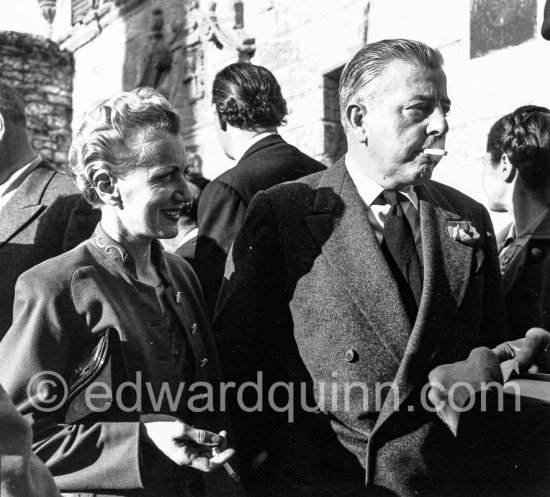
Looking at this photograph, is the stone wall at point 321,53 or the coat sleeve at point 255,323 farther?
the stone wall at point 321,53

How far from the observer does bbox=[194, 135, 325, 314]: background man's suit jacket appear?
154 inches

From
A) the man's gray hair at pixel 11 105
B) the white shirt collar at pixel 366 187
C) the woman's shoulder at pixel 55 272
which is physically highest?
the man's gray hair at pixel 11 105

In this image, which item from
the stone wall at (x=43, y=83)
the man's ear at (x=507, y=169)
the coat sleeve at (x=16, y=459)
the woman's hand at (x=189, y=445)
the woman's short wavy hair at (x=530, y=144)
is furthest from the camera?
the stone wall at (x=43, y=83)

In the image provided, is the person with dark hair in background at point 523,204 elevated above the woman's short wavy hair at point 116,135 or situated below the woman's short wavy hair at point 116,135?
below

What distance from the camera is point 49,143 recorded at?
1517 centimetres

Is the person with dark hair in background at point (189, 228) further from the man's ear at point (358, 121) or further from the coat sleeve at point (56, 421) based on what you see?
the coat sleeve at point (56, 421)

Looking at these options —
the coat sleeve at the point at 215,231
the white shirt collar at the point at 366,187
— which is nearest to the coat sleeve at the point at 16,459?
the white shirt collar at the point at 366,187

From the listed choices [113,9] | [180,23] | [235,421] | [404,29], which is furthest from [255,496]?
[113,9]

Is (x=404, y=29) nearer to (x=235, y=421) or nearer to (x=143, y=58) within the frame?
(x=235, y=421)

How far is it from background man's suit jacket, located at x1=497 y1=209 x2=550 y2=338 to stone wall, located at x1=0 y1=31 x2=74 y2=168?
1195 centimetres

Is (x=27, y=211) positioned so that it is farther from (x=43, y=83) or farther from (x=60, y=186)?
(x=43, y=83)

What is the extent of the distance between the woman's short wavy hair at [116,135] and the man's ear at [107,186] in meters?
0.01

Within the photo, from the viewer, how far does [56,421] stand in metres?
2.71

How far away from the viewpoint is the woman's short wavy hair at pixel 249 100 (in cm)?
448
